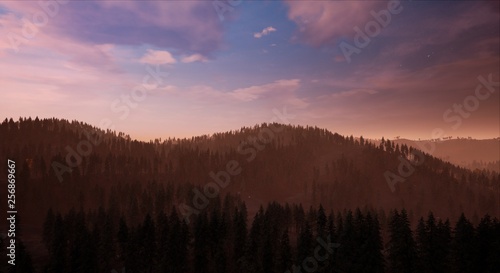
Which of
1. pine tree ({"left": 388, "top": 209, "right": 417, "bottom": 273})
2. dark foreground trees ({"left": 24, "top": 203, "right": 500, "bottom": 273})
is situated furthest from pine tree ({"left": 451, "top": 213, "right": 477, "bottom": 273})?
pine tree ({"left": 388, "top": 209, "right": 417, "bottom": 273})

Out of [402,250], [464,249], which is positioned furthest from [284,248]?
[464,249]

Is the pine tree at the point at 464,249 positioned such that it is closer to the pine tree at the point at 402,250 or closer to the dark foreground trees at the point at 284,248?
the dark foreground trees at the point at 284,248

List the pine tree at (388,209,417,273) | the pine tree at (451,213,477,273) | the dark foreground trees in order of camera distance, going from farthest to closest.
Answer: the dark foreground trees
the pine tree at (388,209,417,273)
the pine tree at (451,213,477,273)

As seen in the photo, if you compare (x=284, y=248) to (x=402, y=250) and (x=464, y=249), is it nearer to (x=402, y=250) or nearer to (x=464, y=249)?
(x=402, y=250)

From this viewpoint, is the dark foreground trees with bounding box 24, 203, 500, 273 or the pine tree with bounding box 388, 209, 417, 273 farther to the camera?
the dark foreground trees with bounding box 24, 203, 500, 273

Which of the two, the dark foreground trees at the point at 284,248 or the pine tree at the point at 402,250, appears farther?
the dark foreground trees at the point at 284,248

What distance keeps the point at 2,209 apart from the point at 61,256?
92.4 metres

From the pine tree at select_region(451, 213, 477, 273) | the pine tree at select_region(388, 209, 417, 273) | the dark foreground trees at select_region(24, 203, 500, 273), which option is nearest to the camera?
the pine tree at select_region(451, 213, 477, 273)

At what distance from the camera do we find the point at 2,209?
5802 inches

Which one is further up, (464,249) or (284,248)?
(464,249)

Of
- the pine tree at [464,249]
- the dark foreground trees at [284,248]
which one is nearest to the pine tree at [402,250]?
the dark foreground trees at [284,248]

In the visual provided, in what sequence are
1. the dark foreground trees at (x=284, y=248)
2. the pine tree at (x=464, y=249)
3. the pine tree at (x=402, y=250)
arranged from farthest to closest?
the dark foreground trees at (x=284, y=248) → the pine tree at (x=402, y=250) → the pine tree at (x=464, y=249)

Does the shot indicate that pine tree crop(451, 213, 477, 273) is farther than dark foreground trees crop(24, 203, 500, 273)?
No

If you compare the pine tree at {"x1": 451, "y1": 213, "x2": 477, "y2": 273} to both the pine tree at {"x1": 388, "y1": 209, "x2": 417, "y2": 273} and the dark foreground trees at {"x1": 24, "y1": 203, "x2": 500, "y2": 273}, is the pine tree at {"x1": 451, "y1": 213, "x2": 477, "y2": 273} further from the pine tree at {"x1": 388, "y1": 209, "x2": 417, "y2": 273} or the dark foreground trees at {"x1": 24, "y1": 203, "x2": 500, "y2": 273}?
the pine tree at {"x1": 388, "y1": 209, "x2": 417, "y2": 273}
